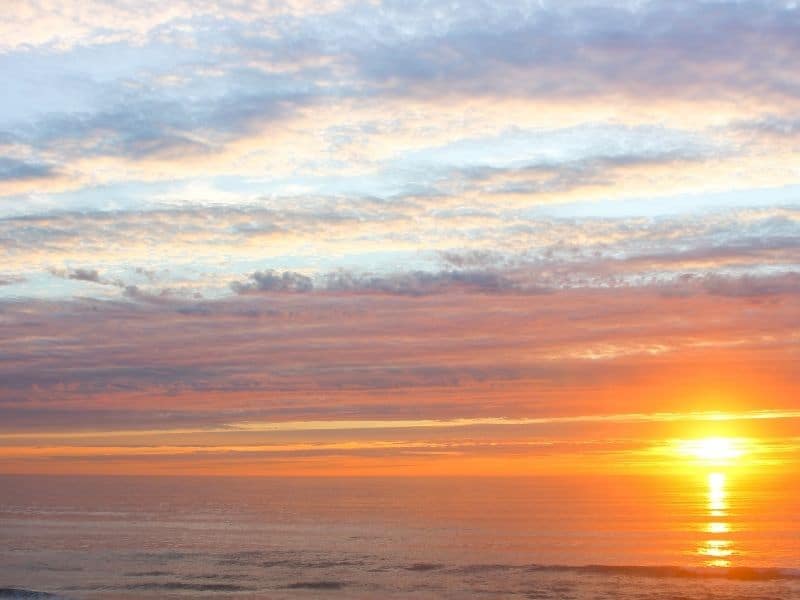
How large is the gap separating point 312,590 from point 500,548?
70.6 feet

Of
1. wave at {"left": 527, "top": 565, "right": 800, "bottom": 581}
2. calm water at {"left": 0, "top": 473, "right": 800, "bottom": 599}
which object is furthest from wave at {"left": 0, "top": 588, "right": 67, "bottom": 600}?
wave at {"left": 527, "top": 565, "right": 800, "bottom": 581}

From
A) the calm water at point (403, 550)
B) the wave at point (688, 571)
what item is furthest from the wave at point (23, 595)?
the wave at point (688, 571)

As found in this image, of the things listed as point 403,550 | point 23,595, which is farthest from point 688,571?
point 23,595

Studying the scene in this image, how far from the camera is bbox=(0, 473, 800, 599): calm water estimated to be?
52375 millimetres

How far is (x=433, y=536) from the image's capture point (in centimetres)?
7538

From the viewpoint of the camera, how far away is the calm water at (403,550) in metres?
52.4

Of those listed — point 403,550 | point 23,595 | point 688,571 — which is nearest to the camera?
point 23,595

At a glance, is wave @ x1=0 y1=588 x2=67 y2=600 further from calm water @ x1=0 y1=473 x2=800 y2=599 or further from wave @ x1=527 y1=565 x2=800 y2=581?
wave @ x1=527 y1=565 x2=800 y2=581

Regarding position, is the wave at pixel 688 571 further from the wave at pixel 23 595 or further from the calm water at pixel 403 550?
the wave at pixel 23 595

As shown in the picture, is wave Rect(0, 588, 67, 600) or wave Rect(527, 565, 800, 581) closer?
wave Rect(0, 588, 67, 600)

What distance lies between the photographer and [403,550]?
217 feet

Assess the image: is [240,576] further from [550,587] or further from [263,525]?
[263,525]

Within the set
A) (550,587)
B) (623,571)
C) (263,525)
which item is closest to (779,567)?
(623,571)

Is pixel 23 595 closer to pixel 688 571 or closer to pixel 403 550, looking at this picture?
pixel 403 550
